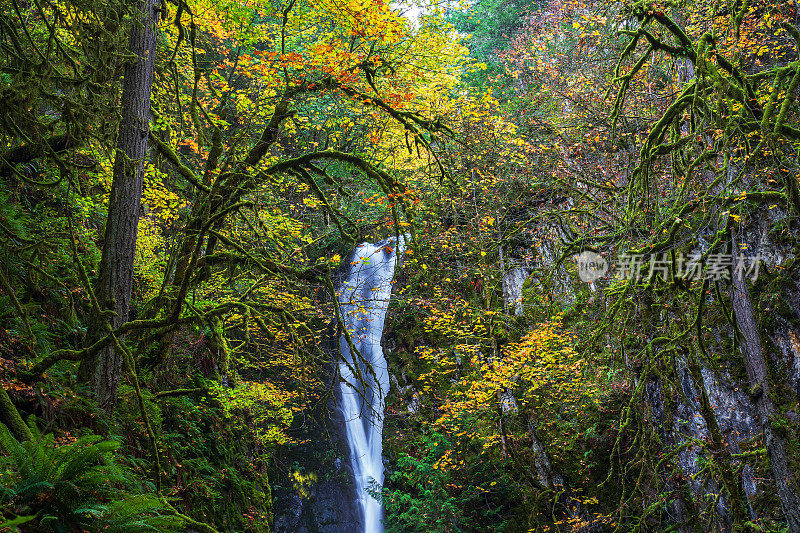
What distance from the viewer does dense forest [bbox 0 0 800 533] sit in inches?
165

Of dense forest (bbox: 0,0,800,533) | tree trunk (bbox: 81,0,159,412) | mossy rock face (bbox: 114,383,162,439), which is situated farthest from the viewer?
mossy rock face (bbox: 114,383,162,439)

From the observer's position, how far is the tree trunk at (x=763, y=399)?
454cm

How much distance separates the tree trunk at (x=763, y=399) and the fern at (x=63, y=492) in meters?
5.21

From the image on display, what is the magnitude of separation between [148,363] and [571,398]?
7757mm

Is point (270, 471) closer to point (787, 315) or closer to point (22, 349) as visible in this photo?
point (22, 349)

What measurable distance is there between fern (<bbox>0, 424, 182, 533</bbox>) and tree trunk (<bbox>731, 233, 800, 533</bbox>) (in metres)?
5.21

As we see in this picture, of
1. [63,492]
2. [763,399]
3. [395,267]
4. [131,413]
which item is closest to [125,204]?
[131,413]

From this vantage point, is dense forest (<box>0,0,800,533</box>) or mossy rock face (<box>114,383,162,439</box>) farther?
mossy rock face (<box>114,383,162,439</box>)

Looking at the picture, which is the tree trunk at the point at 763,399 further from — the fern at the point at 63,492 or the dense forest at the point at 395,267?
the fern at the point at 63,492

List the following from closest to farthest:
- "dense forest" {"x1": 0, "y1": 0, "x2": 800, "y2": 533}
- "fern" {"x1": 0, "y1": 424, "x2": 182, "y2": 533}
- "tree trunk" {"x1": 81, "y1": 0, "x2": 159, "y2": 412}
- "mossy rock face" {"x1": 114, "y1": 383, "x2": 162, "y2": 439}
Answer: "fern" {"x1": 0, "y1": 424, "x2": 182, "y2": 533} → "dense forest" {"x1": 0, "y1": 0, "x2": 800, "y2": 533} → "tree trunk" {"x1": 81, "y1": 0, "x2": 159, "y2": 412} → "mossy rock face" {"x1": 114, "y1": 383, "x2": 162, "y2": 439}

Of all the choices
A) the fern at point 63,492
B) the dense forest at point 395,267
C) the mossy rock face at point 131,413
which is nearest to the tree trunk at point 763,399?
the dense forest at point 395,267

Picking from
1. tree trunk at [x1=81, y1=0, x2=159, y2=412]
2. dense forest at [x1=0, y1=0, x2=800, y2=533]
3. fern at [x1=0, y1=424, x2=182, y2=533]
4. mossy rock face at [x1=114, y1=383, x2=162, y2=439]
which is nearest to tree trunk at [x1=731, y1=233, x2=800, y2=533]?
dense forest at [x1=0, y1=0, x2=800, y2=533]

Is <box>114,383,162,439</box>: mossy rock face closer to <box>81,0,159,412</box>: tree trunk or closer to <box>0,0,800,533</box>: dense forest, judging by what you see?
<box>0,0,800,533</box>: dense forest

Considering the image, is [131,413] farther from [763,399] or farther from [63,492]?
[763,399]
